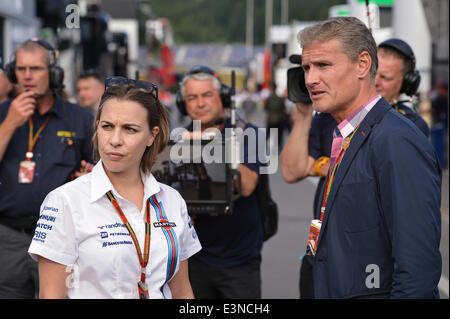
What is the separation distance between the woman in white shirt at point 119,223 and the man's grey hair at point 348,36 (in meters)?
0.71

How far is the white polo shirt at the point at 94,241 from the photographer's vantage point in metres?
2.68

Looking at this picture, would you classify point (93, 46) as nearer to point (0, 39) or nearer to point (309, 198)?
point (0, 39)

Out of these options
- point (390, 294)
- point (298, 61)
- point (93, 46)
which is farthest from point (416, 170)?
point (93, 46)

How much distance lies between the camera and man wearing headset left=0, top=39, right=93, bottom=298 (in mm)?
4801

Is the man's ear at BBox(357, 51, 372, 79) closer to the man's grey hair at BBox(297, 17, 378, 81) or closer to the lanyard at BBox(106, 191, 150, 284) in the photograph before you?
the man's grey hair at BBox(297, 17, 378, 81)

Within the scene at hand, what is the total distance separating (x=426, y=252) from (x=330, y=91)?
0.74 meters

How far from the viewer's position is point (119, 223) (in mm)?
2746

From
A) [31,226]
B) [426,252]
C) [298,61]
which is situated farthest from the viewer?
[31,226]

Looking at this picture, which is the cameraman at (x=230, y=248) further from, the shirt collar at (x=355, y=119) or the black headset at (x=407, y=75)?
the shirt collar at (x=355, y=119)

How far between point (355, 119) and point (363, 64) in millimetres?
216

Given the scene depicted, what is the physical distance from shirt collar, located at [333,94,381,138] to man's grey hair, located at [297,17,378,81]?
12 centimetres

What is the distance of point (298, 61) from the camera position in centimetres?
437
